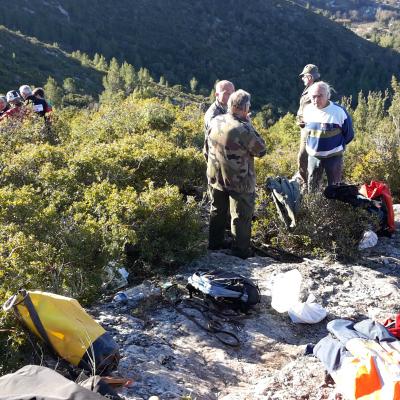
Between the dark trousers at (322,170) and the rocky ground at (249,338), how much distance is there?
1.09 m

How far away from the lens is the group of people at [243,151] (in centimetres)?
445

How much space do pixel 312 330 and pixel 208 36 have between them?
102 meters

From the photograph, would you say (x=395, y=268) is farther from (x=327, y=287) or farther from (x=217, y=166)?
(x=217, y=166)

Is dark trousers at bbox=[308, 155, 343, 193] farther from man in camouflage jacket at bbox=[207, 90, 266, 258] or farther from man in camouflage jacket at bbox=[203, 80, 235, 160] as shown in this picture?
man in camouflage jacket at bbox=[203, 80, 235, 160]

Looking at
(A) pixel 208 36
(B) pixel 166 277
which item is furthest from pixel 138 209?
(A) pixel 208 36

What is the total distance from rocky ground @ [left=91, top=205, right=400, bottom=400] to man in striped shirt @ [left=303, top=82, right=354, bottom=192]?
1.24m

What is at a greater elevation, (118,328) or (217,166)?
(217,166)

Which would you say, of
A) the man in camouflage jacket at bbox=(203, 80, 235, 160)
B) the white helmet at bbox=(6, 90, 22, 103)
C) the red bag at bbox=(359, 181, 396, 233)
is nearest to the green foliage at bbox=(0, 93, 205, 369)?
the white helmet at bbox=(6, 90, 22, 103)

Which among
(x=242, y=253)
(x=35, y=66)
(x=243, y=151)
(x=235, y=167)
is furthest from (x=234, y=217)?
(x=35, y=66)

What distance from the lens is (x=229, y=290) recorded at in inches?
152

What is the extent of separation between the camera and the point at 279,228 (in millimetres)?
5258

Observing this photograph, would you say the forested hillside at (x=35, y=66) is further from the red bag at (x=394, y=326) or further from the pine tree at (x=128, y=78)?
the red bag at (x=394, y=326)

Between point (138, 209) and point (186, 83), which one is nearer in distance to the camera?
point (138, 209)

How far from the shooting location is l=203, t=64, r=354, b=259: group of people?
445cm
